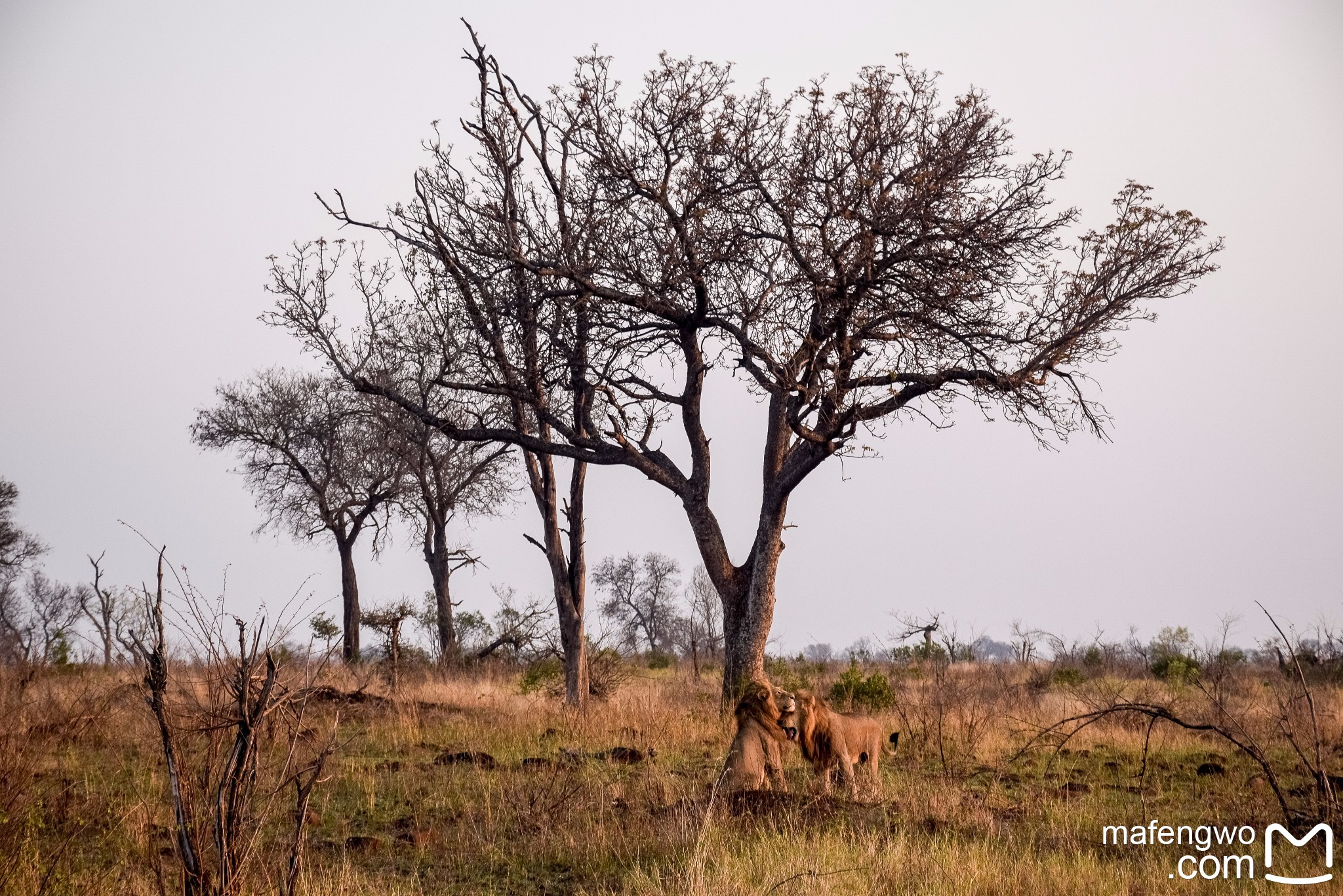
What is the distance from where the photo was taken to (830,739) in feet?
28.2

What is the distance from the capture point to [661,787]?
843 centimetres

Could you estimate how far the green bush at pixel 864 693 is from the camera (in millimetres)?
14703

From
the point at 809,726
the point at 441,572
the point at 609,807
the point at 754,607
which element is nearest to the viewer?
the point at 609,807

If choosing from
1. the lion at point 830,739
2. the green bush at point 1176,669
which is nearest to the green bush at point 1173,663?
the green bush at point 1176,669

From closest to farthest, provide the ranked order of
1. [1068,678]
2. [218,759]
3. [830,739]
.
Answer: [218,759] → [830,739] → [1068,678]

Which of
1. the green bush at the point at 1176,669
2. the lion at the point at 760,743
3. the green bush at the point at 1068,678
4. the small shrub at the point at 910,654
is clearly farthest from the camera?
the small shrub at the point at 910,654

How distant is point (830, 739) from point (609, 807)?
6.38 feet

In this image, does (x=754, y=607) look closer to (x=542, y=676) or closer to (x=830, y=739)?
(x=542, y=676)

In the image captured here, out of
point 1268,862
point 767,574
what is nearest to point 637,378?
point 767,574

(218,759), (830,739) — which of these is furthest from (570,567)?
(218,759)

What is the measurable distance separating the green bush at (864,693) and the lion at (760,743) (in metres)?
6.43

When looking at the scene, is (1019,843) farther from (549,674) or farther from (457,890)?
(549,674)

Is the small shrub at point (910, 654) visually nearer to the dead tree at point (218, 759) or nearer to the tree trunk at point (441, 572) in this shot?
the tree trunk at point (441, 572)

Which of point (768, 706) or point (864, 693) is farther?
point (864, 693)
